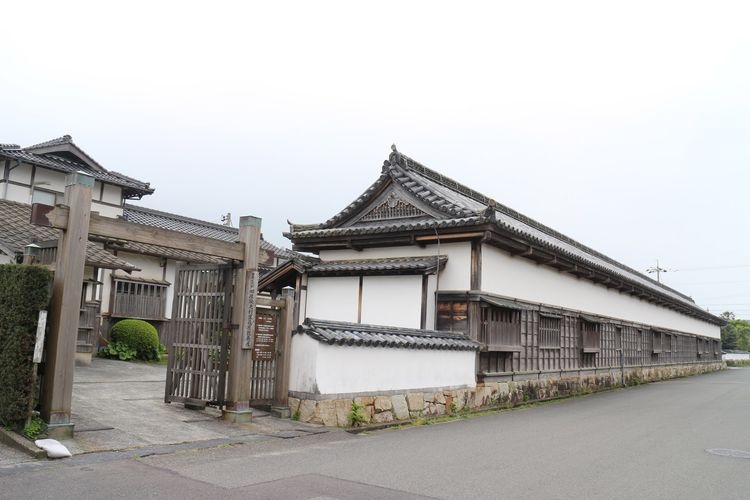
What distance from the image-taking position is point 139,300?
23.4m

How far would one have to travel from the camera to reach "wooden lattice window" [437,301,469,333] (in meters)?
14.6

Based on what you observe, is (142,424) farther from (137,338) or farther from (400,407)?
(137,338)

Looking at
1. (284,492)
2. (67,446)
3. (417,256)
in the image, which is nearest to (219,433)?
(67,446)

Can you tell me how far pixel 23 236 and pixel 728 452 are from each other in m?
15.7

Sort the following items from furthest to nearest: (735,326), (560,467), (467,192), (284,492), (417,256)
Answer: (735,326) < (467,192) < (417,256) < (560,467) < (284,492)

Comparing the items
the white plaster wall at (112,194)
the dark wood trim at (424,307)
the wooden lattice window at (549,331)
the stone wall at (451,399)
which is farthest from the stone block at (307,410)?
the white plaster wall at (112,194)

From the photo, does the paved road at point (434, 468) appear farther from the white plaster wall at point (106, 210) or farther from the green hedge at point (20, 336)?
the white plaster wall at point (106, 210)

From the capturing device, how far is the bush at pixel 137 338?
65.7 feet

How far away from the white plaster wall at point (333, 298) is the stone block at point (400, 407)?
4.30 meters

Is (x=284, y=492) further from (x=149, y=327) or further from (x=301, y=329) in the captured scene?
(x=149, y=327)

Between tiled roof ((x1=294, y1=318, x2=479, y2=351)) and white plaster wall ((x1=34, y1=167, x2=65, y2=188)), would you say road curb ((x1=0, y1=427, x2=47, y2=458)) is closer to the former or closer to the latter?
tiled roof ((x1=294, y1=318, x2=479, y2=351))

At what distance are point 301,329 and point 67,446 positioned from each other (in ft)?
13.9

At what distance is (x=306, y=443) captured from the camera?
891cm

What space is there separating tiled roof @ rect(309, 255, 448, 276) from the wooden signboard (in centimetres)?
482
